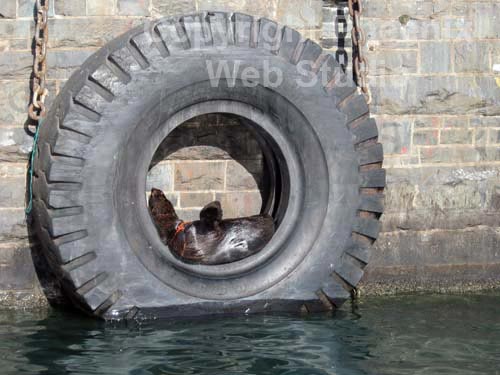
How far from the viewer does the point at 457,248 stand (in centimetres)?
678

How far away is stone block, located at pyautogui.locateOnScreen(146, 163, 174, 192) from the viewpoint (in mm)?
6418

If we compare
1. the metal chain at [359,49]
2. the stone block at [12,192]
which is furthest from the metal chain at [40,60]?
the metal chain at [359,49]

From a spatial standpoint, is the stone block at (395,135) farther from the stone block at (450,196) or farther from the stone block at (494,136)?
the stone block at (494,136)

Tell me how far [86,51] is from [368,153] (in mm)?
1844

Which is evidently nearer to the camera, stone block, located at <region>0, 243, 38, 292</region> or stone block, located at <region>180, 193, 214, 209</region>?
stone block, located at <region>0, 243, 38, 292</region>

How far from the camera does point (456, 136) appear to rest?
6.79 m

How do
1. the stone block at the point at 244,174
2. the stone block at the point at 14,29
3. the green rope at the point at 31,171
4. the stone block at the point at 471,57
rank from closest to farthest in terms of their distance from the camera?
1. the green rope at the point at 31,171
2. the stone block at the point at 14,29
3. the stone block at the point at 244,174
4. the stone block at the point at 471,57

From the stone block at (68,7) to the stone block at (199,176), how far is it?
1.15 meters

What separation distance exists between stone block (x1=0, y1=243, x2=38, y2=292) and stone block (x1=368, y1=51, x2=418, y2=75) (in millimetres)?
2536

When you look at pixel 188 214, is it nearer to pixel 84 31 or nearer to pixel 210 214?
pixel 210 214

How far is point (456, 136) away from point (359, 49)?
3.14 ft

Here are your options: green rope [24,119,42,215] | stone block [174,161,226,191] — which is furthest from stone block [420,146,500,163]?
green rope [24,119,42,215]

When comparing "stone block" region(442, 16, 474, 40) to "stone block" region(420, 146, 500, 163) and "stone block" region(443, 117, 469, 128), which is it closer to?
"stone block" region(443, 117, 469, 128)

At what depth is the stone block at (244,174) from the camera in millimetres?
6508
